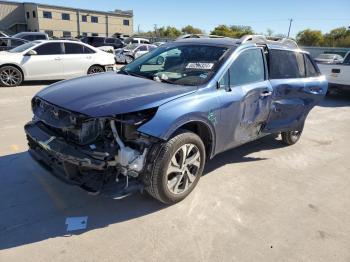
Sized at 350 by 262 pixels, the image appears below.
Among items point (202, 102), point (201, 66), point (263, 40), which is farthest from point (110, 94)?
point (263, 40)

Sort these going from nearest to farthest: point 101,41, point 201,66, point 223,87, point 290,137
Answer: point 223,87, point 201,66, point 290,137, point 101,41

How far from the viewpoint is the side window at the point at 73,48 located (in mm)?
11166

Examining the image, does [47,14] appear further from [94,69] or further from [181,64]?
[181,64]

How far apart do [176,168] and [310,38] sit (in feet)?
222

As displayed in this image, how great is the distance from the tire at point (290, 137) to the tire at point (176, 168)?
2.59m

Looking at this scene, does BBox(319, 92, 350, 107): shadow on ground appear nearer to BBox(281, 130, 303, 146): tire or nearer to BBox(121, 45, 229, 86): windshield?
BBox(281, 130, 303, 146): tire

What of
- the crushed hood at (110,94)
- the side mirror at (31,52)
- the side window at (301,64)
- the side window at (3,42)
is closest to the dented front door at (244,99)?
the crushed hood at (110,94)

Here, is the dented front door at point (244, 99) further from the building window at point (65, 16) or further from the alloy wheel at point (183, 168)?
the building window at point (65, 16)

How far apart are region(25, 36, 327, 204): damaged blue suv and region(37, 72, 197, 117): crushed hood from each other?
0.03 feet

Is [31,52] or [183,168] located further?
[31,52]

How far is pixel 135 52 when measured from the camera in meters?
20.9

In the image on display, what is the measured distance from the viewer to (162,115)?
10.7 ft

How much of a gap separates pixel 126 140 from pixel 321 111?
7692 millimetres

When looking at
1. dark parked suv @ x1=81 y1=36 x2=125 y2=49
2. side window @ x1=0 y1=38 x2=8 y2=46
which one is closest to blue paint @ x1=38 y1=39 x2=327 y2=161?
side window @ x1=0 y1=38 x2=8 y2=46
